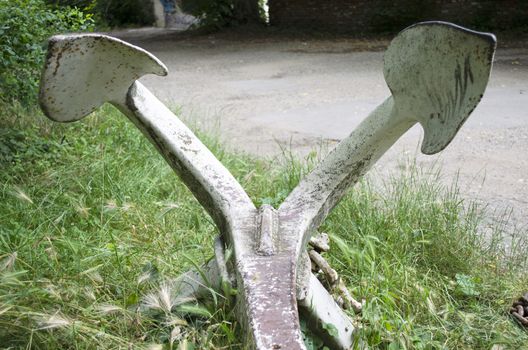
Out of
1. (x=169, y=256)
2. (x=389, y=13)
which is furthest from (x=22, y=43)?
(x=389, y=13)

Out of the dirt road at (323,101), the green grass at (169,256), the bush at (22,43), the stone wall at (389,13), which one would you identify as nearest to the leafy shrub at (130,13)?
the stone wall at (389,13)

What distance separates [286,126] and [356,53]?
16.1ft

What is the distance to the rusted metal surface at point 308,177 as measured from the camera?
1.58m

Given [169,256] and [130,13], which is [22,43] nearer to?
[169,256]

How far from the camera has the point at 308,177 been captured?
84.1 inches

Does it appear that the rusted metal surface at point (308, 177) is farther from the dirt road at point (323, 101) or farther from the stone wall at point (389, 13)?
the stone wall at point (389, 13)

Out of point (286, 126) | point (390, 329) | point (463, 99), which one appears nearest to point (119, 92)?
point (463, 99)

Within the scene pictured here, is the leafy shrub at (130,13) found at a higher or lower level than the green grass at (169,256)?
lower

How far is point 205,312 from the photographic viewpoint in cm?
200

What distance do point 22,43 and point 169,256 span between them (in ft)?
7.09

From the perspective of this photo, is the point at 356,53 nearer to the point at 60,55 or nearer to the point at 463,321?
the point at 463,321

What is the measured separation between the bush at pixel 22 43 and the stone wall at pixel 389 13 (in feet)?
29.0

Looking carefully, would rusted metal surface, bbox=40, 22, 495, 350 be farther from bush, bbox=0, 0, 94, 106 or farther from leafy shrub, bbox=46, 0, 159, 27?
leafy shrub, bbox=46, 0, 159, 27

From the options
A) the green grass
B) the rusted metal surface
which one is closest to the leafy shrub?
the green grass
